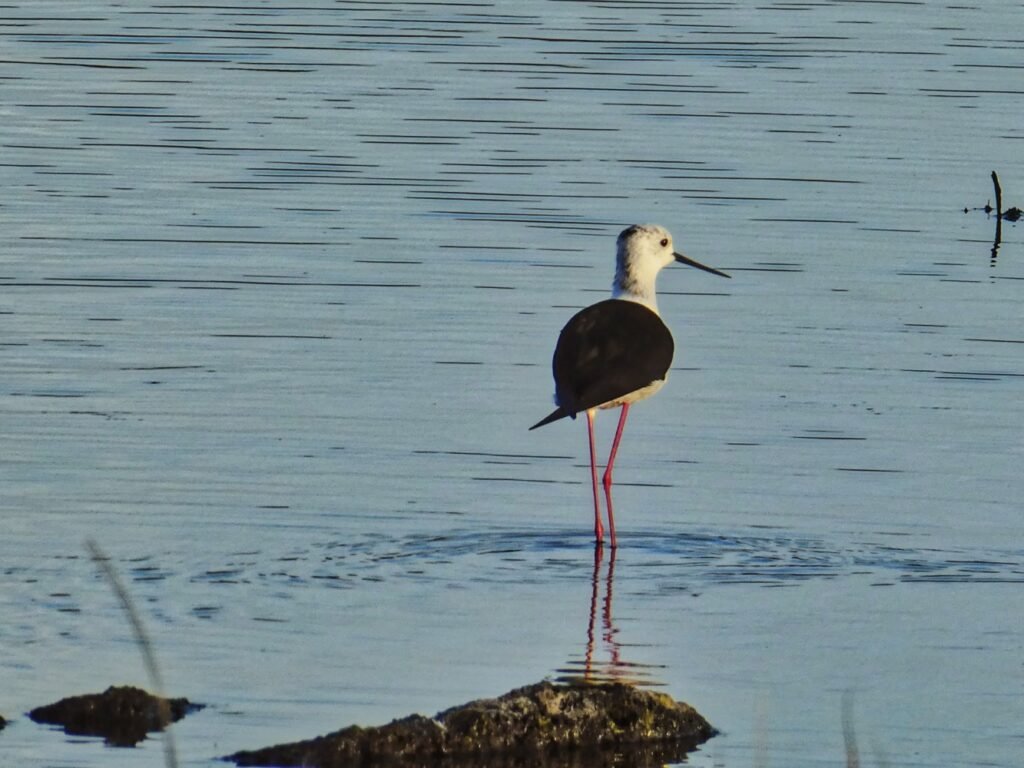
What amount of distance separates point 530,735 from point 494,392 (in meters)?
5.38

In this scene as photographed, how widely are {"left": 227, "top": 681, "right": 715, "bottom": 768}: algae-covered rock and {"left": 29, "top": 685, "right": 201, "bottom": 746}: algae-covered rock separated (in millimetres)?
406

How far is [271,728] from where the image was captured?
7.23m

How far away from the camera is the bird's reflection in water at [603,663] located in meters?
7.93

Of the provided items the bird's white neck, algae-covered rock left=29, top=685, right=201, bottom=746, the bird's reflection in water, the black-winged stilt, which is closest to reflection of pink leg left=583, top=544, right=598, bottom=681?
the bird's reflection in water

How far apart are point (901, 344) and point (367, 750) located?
738 cm

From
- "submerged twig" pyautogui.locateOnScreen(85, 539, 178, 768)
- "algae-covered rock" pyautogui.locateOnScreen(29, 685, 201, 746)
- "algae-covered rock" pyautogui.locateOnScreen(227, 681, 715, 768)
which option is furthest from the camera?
"algae-covered rock" pyautogui.locateOnScreen(29, 685, 201, 746)

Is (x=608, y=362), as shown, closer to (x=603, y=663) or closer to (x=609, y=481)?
(x=609, y=481)

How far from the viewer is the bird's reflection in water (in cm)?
793

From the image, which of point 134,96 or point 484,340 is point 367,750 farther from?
point 134,96

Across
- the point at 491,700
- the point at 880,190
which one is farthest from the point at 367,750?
the point at 880,190

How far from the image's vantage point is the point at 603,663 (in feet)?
26.7

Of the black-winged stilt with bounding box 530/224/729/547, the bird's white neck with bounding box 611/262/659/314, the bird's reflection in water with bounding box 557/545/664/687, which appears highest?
the bird's white neck with bounding box 611/262/659/314

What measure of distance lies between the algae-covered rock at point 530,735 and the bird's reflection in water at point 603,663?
649 millimetres

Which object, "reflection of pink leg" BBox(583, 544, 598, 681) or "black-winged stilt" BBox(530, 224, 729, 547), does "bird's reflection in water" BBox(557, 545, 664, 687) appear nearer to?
"reflection of pink leg" BBox(583, 544, 598, 681)
